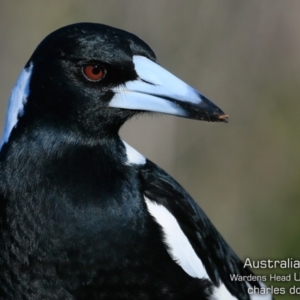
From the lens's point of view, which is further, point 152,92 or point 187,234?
point 187,234

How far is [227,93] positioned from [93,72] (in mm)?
2764

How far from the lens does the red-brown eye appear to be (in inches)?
114

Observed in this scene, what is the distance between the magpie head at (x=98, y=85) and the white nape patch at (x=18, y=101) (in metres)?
0.03

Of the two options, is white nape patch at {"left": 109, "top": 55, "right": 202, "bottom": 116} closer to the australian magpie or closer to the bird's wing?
the australian magpie

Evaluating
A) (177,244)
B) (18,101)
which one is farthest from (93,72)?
(177,244)

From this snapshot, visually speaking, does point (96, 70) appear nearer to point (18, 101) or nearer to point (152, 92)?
point (152, 92)

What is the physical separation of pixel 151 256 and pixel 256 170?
2.91 meters

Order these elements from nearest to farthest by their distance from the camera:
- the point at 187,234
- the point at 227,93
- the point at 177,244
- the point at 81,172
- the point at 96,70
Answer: the point at 96,70
the point at 81,172
the point at 177,244
the point at 187,234
the point at 227,93

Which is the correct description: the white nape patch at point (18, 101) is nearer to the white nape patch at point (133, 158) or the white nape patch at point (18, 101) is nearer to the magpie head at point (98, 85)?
the magpie head at point (98, 85)

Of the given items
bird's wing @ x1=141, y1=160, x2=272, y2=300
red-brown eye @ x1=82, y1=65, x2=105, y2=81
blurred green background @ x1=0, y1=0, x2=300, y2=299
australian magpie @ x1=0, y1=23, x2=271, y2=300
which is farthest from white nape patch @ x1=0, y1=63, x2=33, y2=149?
blurred green background @ x1=0, y1=0, x2=300, y2=299

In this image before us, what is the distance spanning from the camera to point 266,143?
19.2 ft

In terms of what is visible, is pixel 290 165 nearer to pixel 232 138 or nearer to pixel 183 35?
pixel 232 138

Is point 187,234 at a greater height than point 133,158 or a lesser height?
lesser

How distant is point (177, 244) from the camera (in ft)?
10.6
